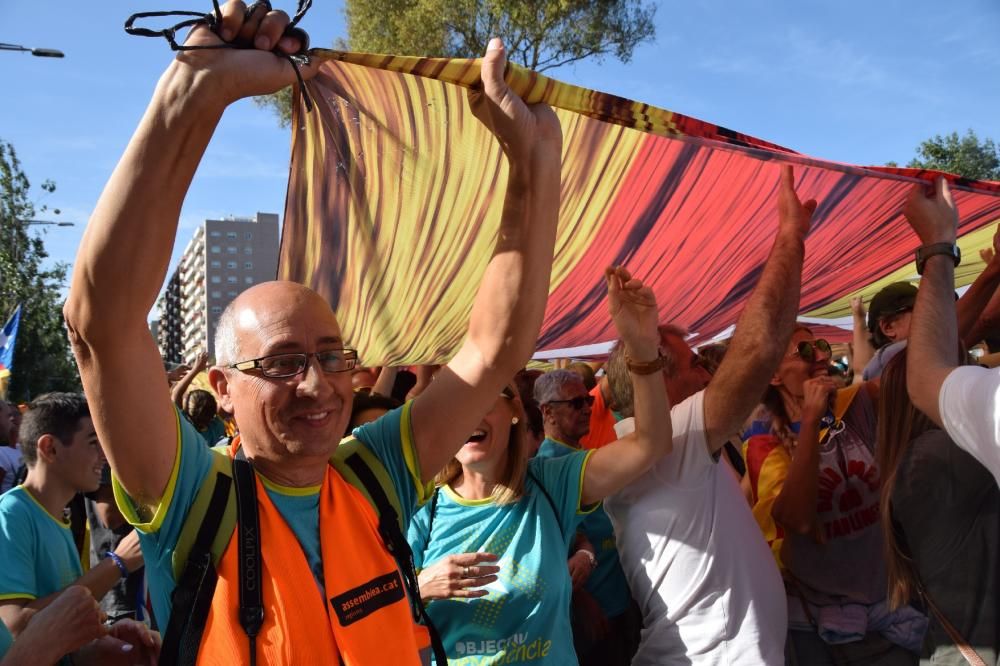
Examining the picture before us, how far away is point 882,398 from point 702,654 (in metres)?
0.99

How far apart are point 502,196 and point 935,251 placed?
140 centimetres

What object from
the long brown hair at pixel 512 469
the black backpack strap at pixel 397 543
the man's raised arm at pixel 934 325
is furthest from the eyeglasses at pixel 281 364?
the man's raised arm at pixel 934 325

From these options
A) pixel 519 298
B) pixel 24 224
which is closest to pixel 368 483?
pixel 519 298

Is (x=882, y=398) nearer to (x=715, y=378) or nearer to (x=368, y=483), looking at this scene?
(x=715, y=378)

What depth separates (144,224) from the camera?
1.43 m

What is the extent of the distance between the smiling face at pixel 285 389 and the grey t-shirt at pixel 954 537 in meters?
1.69

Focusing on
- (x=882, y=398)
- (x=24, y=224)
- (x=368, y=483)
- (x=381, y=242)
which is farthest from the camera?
(x=24, y=224)

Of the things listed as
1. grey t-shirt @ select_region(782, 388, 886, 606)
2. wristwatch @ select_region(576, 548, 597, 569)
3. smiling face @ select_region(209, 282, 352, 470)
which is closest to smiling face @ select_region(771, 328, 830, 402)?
grey t-shirt @ select_region(782, 388, 886, 606)

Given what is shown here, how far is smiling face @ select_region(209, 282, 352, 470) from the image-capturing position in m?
1.84

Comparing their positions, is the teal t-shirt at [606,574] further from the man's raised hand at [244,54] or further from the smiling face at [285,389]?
the man's raised hand at [244,54]

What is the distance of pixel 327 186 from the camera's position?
3.04 meters

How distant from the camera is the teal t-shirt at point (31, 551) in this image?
2982 millimetres

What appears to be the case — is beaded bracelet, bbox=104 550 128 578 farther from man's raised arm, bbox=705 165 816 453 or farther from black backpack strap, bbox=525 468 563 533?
man's raised arm, bbox=705 165 816 453

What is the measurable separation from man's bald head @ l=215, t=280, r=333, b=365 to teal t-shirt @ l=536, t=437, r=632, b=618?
232 cm
